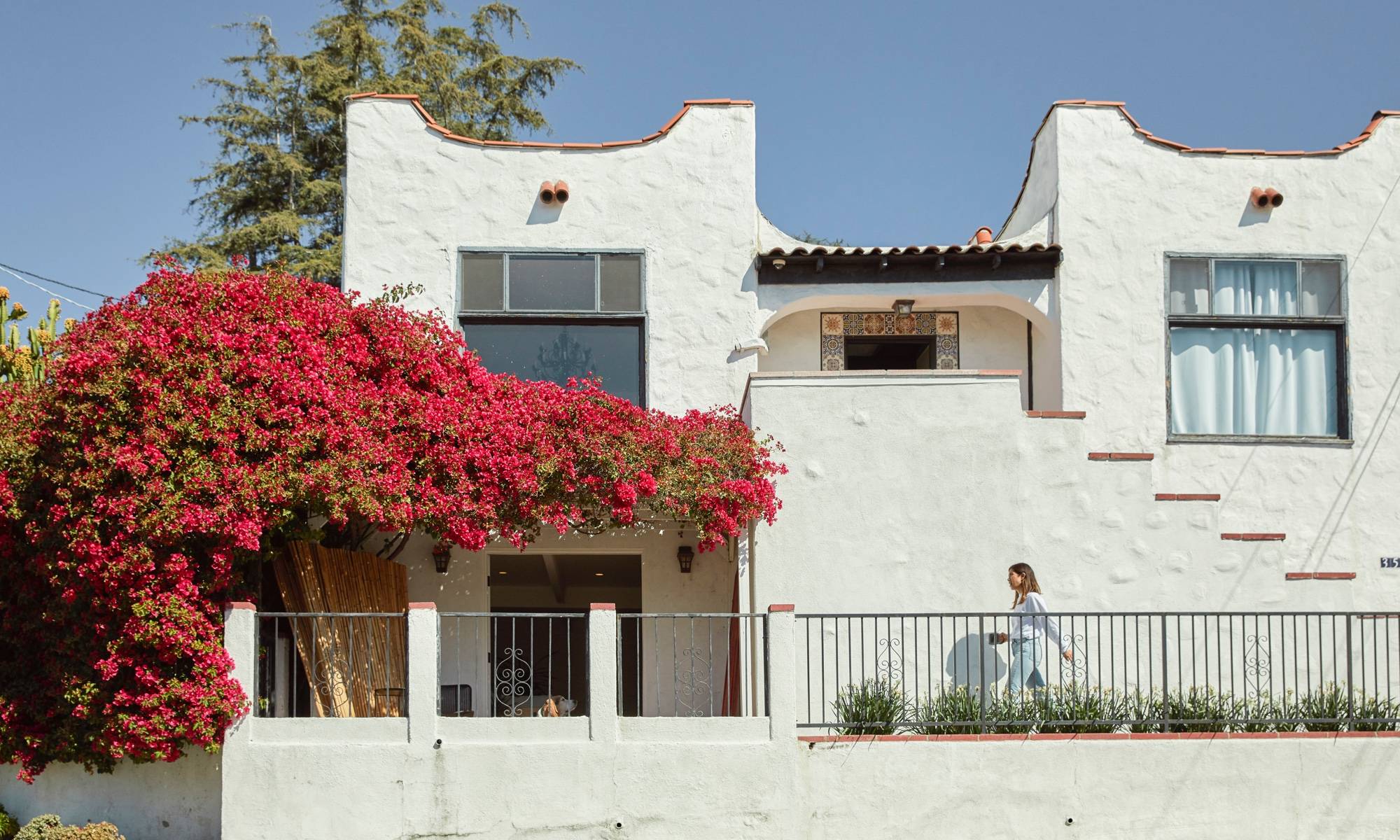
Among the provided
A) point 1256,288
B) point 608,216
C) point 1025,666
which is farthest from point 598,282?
point 1256,288

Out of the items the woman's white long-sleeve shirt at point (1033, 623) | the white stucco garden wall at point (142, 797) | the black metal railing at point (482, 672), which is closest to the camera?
the white stucco garden wall at point (142, 797)

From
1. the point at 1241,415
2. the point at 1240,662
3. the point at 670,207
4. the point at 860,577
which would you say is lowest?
the point at 1240,662

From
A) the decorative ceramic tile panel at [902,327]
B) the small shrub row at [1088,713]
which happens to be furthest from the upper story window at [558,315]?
the small shrub row at [1088,713]

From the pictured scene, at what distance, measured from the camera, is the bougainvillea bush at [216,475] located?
10.9m

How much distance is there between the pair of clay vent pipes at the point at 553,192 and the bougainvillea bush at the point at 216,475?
107 inches

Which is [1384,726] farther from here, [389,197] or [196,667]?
[389,197]

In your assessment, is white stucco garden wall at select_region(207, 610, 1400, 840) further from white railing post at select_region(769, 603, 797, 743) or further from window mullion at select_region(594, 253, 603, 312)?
window mullion at select_region(594, 253, 603, 312)

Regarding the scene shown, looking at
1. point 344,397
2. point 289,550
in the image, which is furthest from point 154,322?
point 289,550

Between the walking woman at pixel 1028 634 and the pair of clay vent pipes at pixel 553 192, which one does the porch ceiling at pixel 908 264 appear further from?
the walking woman at pixel 1028 634

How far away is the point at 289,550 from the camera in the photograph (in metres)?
12.9

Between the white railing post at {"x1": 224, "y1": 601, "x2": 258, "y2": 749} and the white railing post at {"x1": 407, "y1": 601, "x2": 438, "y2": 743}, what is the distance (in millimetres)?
1240

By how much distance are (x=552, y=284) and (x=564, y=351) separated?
0.72 m

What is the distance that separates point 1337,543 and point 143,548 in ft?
37.8

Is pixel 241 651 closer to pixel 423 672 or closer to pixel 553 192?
Answer: pixel 423 672
